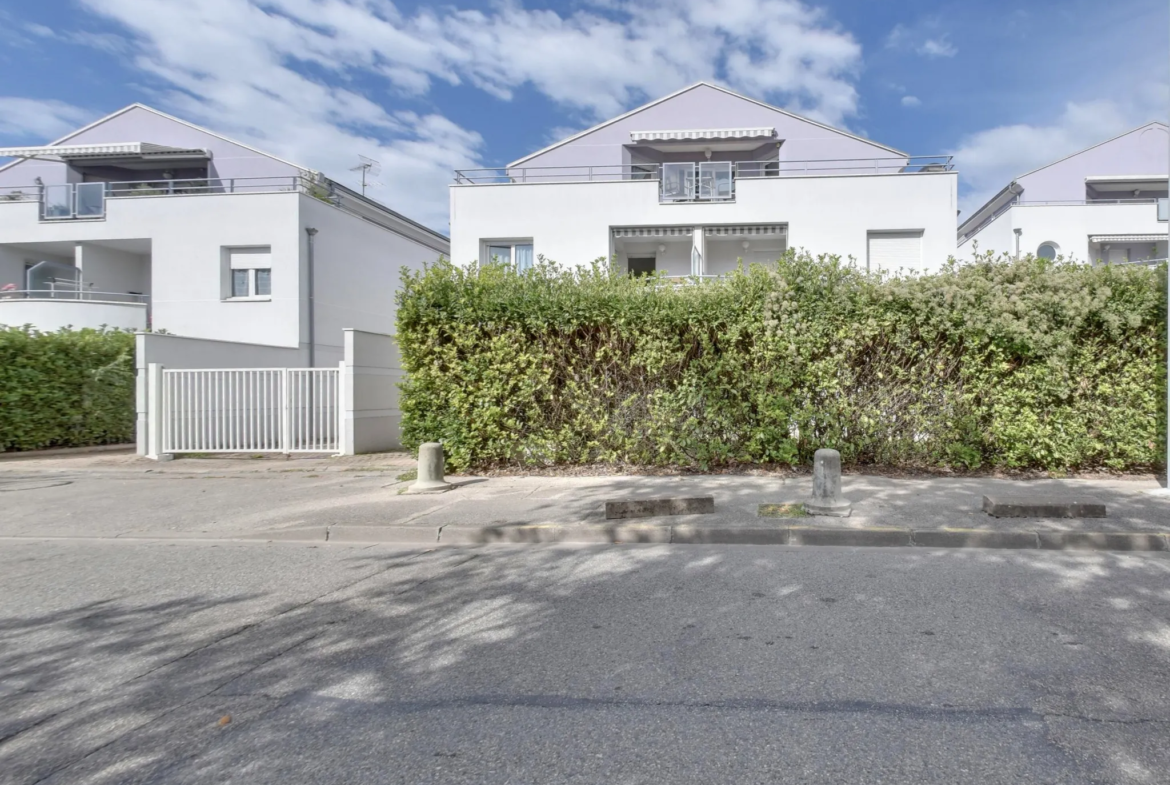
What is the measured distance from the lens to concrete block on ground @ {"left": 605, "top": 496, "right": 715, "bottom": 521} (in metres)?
6.76

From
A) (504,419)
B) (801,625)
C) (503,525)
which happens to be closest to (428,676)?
(801,625)

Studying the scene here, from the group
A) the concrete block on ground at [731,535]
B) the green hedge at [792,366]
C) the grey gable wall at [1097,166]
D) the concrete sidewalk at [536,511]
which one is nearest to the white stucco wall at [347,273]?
the concrete sidewalk at [536,511]

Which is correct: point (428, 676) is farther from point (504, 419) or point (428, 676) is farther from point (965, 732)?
point (504, 419)

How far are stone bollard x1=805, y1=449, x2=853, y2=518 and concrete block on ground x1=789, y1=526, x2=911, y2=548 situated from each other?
0.53 m

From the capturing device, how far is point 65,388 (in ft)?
44.7

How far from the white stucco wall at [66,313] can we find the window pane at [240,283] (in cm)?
269

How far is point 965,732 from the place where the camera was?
8.96 feet

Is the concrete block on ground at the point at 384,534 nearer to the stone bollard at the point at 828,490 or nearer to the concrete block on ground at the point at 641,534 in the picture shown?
the concrete block on ground at the point at 641,534

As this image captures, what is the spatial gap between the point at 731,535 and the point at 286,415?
9.30 meters

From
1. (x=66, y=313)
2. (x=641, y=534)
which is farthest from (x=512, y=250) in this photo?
(x=66, y=313)

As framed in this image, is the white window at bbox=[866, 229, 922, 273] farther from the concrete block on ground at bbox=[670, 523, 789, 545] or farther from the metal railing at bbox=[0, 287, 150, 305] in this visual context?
the metal railing at bbox=[0, 287, 150, 305]

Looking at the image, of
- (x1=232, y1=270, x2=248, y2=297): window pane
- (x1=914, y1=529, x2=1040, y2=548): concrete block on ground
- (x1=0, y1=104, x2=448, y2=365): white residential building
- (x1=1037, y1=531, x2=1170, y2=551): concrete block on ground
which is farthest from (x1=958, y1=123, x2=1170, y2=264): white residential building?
(x1=232, y1=270, x2=248, y2=297): window pane

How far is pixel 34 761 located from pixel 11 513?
7367mm

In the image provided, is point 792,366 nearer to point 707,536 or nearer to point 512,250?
point 707,536
